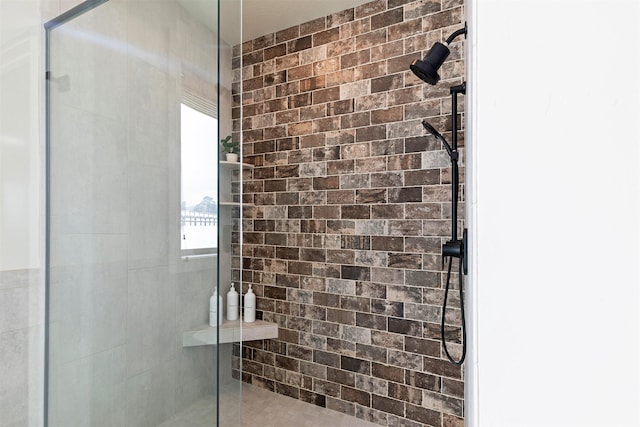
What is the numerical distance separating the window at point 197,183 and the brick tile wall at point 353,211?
1.12m

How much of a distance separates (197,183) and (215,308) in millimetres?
429

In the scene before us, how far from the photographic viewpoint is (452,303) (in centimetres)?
198

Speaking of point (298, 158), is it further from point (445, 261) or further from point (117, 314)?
point (117, 314)

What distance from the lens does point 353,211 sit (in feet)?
7.63

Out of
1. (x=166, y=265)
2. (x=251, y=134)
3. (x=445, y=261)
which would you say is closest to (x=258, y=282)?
(x=251, y=134)

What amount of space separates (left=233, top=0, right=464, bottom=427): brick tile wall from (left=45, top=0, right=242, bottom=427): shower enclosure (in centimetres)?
90

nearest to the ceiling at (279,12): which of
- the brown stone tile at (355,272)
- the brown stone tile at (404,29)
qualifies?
the brown stone tile at (404,29)

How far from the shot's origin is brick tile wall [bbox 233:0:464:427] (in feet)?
6.73

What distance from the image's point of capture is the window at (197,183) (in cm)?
115

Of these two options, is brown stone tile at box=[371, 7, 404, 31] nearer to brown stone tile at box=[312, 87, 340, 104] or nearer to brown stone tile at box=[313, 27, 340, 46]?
brown stone tile at box=[313, 27, 340, 46]

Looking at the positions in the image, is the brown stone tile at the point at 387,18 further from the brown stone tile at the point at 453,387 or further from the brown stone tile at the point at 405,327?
the brown stone tile at the point at 453,387

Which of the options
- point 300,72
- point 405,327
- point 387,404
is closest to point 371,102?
point 300,72

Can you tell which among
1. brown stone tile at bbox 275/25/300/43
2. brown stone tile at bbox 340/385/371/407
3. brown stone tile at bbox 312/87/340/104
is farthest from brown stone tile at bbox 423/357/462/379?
brown stone tile at bbox 275/25/300/43

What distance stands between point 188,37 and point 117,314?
0.96 metres
